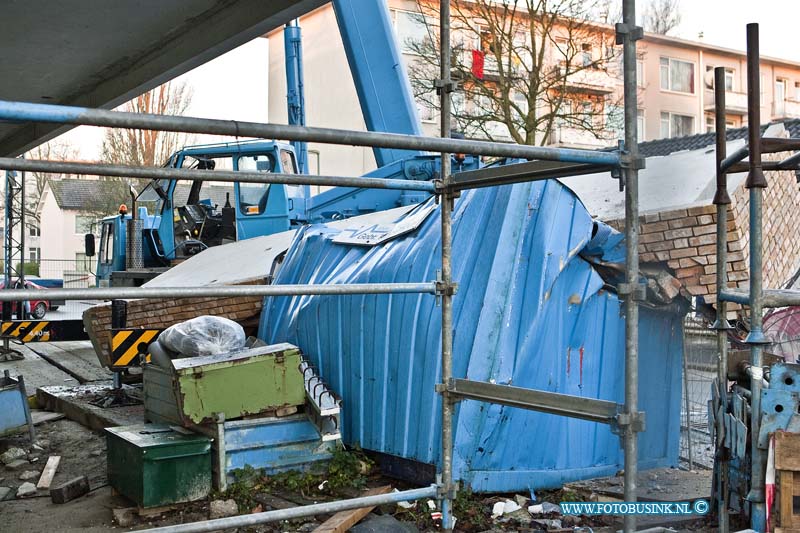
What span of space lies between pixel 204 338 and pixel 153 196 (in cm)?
774

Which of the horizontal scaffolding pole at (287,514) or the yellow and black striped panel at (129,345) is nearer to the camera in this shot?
the horizontal scaffolding pole at (287,514)

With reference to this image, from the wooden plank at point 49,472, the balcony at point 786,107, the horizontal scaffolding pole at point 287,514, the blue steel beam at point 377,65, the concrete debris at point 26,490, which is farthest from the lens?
the balcony at point 786,107

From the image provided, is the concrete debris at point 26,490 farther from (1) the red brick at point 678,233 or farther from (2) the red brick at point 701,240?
(2) the red brick at point 701,240

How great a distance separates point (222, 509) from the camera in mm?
5000

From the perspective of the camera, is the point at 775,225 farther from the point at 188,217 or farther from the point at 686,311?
the point at 188,217

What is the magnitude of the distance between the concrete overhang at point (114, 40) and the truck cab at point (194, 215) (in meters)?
5.26

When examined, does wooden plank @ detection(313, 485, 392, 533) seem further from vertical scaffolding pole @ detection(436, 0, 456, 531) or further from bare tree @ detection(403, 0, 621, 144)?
bare tree @ detection(403, 0, 621, 144)

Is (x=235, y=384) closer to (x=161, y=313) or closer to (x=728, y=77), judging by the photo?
(x=161, y=313)

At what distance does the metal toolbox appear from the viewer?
5.31 meters

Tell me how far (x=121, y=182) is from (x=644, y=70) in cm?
2480

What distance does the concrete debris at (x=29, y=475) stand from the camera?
6.33 metres

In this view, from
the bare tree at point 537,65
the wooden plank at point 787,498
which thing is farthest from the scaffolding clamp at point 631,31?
the bare tree at point 537,65

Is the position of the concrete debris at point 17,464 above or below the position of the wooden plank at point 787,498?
below

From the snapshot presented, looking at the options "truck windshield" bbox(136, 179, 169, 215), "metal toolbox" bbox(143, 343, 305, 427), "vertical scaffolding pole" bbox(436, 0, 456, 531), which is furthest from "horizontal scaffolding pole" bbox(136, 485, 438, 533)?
"truck windshield" bbox(136, 179, 169, 215)
